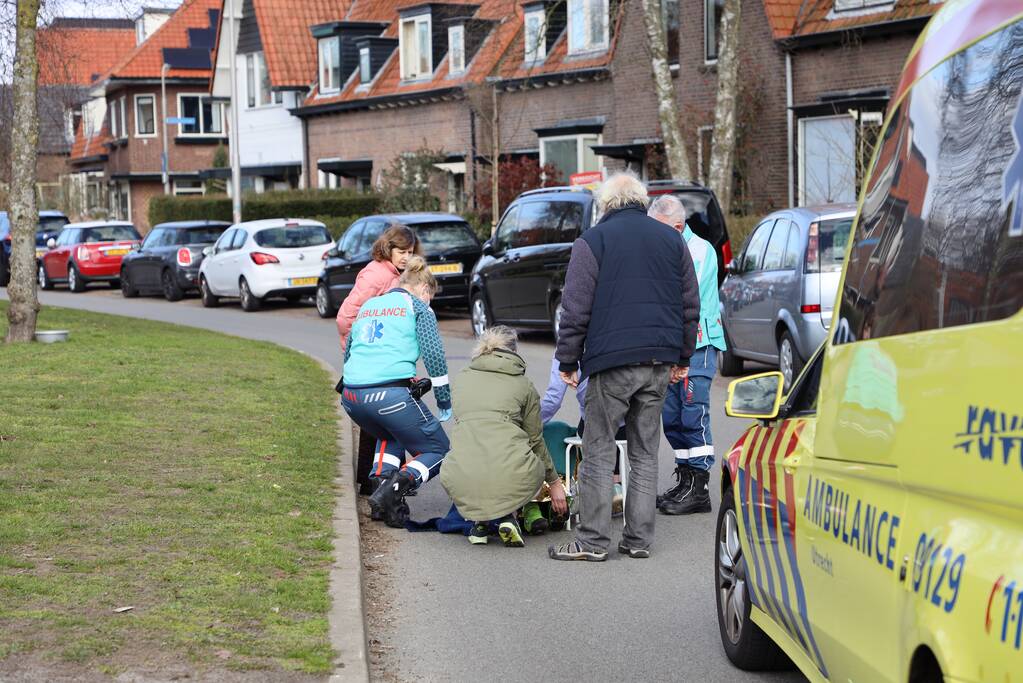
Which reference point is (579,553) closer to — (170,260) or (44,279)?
(170,260)

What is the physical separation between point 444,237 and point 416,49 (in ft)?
63.3

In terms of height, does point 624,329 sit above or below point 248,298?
above

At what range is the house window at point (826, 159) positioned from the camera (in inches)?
1062

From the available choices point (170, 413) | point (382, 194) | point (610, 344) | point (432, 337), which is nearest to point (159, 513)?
point (432, 337)

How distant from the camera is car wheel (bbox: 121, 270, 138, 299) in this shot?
35031mm

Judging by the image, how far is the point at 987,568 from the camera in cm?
296

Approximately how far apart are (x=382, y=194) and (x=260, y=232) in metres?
12.2

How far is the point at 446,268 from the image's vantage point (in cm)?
2434

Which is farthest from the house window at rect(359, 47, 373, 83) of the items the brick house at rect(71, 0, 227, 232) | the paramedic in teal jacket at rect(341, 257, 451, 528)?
the paramedic in teal jacket at rect(341, 257, 451, 528)

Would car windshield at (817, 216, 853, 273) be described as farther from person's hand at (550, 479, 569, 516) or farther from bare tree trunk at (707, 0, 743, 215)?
bare tree trunk at (707, 0, 743, 215)

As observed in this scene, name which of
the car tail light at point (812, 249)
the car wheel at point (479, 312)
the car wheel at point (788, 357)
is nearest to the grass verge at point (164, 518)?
the car wheel at point (788, 357)

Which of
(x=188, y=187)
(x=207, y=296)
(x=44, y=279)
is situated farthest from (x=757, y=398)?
(x=188, y=187)

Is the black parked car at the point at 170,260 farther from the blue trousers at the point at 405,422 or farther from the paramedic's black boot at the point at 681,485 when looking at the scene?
the paramedic's black boot at the point at 681,485

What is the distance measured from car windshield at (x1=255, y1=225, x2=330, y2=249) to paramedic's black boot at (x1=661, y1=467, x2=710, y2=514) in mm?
20318
